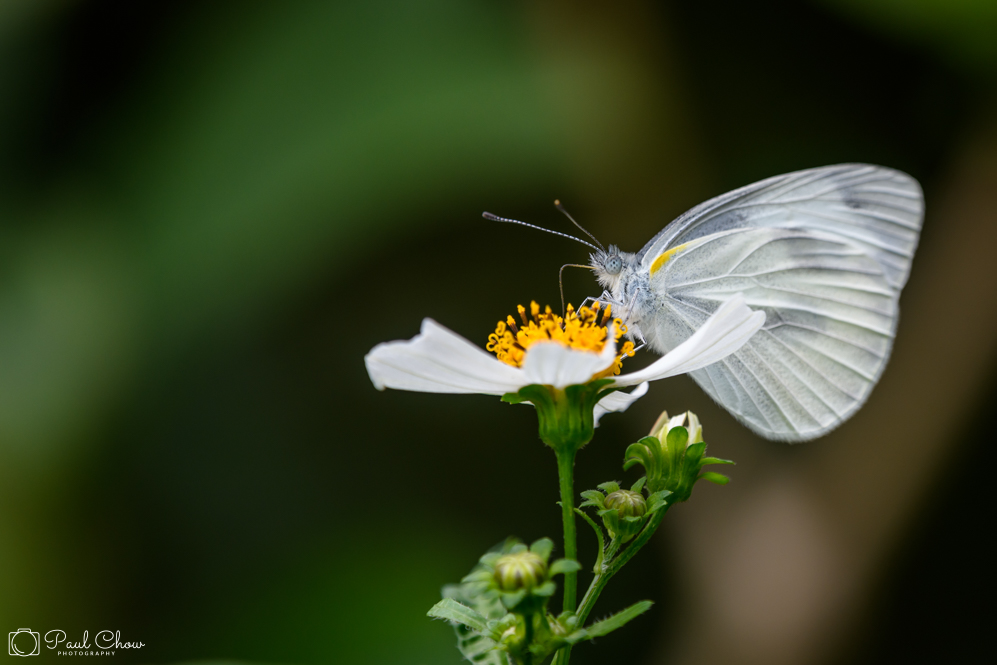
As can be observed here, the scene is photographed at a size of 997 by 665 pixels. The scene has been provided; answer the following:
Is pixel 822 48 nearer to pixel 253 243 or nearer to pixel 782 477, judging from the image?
pixel 782 477

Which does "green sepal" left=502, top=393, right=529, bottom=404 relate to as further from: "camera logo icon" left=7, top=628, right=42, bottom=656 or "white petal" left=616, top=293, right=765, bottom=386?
"camera logo icon" left=7, top=628, right=42, bottom=656

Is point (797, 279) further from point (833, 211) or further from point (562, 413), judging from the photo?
point (562, 413)

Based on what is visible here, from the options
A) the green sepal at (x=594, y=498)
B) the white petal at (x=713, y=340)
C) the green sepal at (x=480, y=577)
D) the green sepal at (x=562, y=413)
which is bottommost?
the green sepal at (x=480, y=577)

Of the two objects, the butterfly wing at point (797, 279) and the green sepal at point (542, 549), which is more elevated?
the butterfly wing at point (797, 279)

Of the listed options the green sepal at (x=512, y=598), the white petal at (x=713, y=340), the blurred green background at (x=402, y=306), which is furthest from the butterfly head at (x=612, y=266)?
the blurred green background at (x=402, y=306)

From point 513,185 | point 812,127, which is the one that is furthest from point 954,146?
point 513,185

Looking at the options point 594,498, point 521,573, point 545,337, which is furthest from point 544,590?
point 545,337

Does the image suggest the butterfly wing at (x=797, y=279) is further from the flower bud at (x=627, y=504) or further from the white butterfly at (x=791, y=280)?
the flower bud at (x=627, y=504)

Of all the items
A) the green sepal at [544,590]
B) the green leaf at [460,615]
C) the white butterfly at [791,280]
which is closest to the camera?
the green sepal at [544,590]
